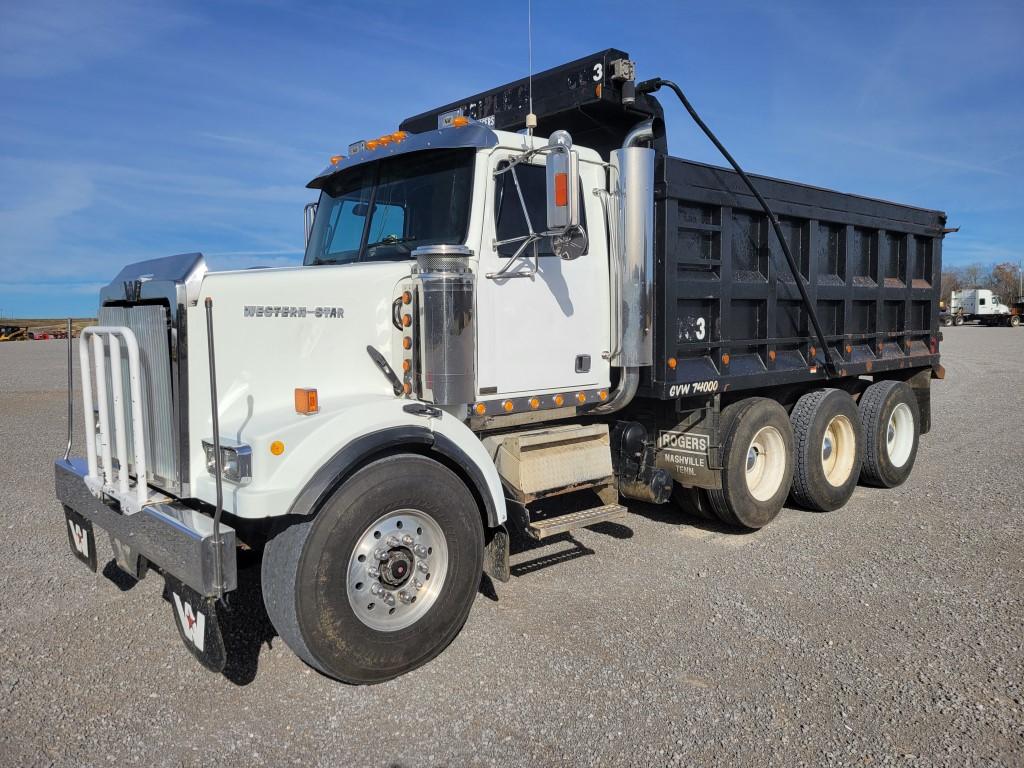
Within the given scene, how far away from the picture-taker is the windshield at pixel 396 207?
4.46 meters

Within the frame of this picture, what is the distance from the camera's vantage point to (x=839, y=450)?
7.45 m

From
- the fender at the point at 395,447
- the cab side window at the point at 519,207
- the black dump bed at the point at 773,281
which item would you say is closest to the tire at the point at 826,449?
the black dump bed at the point at 773,281

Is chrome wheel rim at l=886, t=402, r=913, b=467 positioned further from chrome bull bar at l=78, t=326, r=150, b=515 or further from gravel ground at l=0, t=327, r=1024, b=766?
chrome bull bar at l=78, t=326, r=150, b=515

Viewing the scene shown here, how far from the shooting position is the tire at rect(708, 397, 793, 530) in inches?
238

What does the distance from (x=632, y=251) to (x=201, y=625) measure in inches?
134

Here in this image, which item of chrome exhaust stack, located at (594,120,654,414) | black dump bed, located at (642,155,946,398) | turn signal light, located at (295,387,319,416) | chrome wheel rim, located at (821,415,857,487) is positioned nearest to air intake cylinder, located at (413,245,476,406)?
turn signal light, located at (295,387,319,416)

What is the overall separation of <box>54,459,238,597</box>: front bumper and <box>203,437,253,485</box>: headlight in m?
0.22

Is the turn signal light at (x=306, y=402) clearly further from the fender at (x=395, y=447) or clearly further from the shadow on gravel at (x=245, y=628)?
the shadow on gravel at (x=245, y=628)

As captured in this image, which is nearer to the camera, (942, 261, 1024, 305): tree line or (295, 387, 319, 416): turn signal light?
(295, 387, 319, 416): turn signal light

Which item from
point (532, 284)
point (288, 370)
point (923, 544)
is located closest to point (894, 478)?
point (923, 544)

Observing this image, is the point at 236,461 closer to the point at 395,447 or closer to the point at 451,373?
the point at 395,447

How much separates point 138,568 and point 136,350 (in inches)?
52.9

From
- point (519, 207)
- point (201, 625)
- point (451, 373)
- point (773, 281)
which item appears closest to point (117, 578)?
point (201, 625)

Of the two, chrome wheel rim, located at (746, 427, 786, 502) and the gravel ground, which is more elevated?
chrome wheel rim, located at (746, 427, 786, 502)
